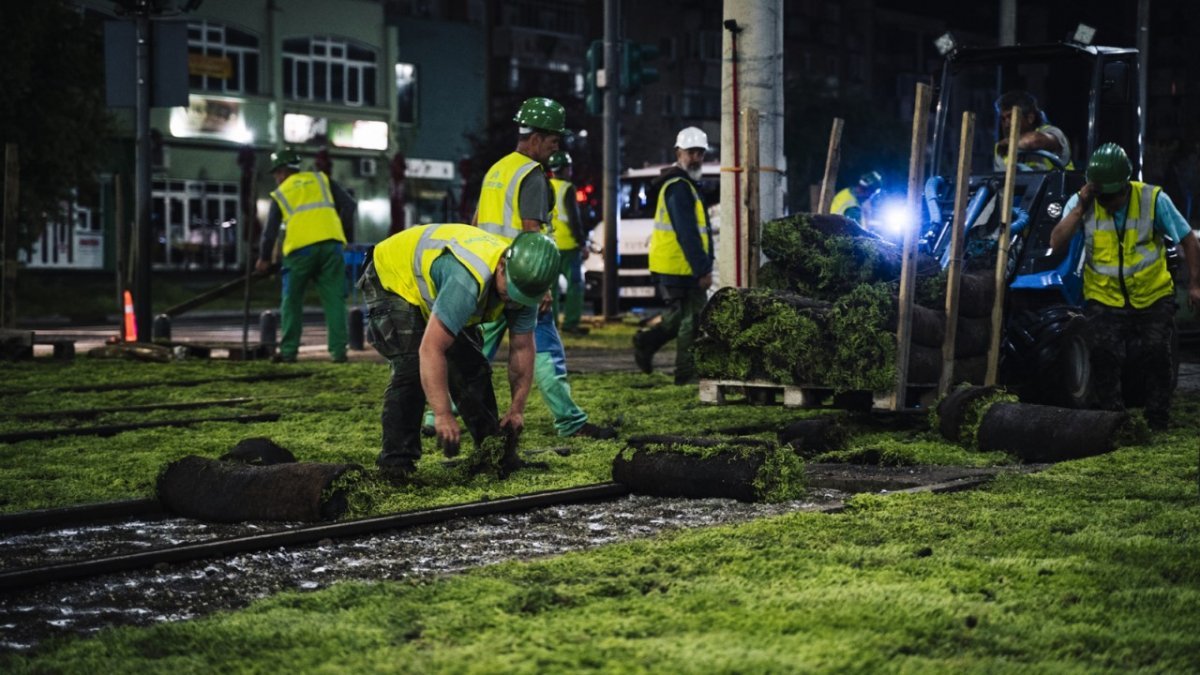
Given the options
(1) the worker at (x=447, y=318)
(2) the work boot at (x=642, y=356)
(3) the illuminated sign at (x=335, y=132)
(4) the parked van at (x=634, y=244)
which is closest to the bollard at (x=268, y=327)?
(2) the work boot at (x=642, y=356)

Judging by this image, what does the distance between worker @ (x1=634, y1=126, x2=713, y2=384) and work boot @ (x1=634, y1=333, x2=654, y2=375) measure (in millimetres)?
759

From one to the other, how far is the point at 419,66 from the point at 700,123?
18.5 m

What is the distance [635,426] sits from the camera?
10.6 meters

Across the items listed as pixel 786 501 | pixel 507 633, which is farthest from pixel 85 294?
pixel 507 633

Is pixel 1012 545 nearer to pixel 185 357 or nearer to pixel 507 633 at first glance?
pixel 507 633

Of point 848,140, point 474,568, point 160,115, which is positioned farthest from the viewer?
point 848,140

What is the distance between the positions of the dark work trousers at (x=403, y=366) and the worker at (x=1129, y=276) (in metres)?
4.54

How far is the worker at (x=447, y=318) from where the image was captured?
7148 millimetres

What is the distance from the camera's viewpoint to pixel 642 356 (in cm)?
1426

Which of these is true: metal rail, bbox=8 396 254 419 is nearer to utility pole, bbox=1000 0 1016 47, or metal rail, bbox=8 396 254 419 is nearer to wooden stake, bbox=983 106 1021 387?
wooden stake, bbox=983 106 1021 387

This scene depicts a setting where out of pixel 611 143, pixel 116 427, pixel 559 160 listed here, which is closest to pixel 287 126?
pixel 611 143

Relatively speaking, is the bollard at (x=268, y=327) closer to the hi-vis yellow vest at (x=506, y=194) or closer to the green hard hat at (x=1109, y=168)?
the hi-vis yellow vest at (x=506, y=194)

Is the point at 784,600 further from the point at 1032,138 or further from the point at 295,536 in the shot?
the point at 1032,138

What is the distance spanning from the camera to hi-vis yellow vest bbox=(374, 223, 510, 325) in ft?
23.8
